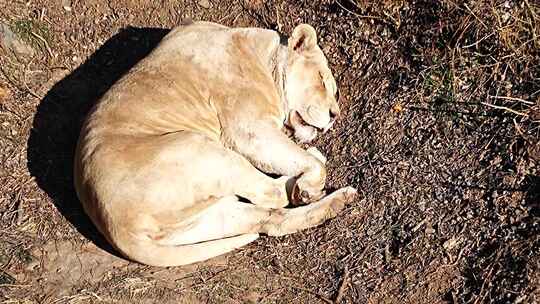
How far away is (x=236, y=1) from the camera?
6.43m

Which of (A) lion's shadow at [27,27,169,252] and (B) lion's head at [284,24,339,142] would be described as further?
(B) lion's head at [284,24,339,142]

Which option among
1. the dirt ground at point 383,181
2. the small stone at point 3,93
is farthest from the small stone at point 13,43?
the small stone at point 3,93

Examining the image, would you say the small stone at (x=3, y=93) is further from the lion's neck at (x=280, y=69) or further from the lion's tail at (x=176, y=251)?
the lion's neck at (x=280, y=69)

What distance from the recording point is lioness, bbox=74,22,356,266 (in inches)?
180

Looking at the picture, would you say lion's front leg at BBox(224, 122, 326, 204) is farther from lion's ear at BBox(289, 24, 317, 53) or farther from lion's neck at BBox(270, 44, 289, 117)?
lion's ear at BBox(289, 24, 317, 53)

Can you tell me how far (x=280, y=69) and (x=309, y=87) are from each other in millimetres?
282

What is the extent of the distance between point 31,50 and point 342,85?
3.02m

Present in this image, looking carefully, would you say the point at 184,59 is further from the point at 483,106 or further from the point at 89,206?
the point at 483,106

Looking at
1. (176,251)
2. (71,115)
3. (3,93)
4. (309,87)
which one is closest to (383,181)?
(309,87)

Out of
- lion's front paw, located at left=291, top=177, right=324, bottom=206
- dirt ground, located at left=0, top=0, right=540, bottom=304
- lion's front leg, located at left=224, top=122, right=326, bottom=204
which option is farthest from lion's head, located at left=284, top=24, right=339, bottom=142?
lion's front paw, located at left=291, top=177, right=324, bottom=206

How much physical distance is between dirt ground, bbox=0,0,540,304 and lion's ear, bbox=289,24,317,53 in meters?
0.47

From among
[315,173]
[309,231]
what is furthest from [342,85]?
[309,231]

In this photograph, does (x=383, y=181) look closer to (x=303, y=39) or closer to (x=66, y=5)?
(x=303, y=39)

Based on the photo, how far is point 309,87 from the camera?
18.2ft
